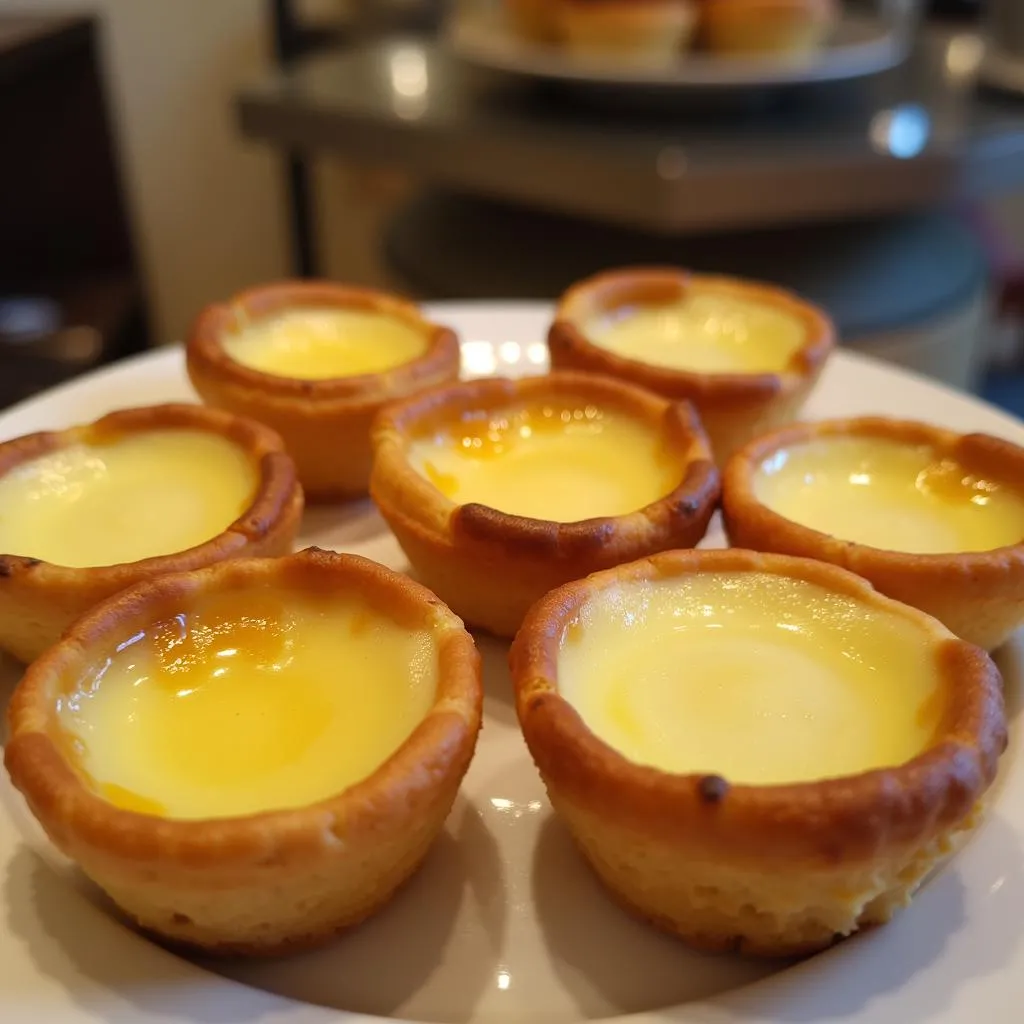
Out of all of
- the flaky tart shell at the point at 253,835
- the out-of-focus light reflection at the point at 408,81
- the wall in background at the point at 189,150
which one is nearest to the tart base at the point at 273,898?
the flaky tart shell at the point at 253,835

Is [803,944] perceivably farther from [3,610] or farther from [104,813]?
[3,610]

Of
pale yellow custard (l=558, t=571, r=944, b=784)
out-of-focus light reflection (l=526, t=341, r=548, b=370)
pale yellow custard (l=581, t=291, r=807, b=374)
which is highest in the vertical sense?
pale yellow custard (l=581, t=291, r=807, b=374)

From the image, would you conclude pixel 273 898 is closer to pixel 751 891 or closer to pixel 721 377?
pixel 751 891

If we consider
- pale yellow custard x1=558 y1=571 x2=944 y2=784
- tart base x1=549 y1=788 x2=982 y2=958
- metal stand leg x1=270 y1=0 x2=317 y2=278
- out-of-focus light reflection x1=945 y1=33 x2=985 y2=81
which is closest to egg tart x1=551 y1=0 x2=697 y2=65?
out-of-focus light reflection x1=945 y1=33 x2=985 y2=81

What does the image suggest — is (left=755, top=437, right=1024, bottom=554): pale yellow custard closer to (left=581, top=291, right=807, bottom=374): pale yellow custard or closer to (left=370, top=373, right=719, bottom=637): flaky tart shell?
(left=370, top=373, right=719, bottom=637): flaky tart shell

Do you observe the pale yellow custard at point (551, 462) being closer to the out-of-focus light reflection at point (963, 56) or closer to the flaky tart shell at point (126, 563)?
the flaky tart shell at point (126, 563)

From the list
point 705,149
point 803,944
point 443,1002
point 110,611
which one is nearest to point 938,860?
point 803,944

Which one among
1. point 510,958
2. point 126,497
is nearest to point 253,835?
point 510,958
